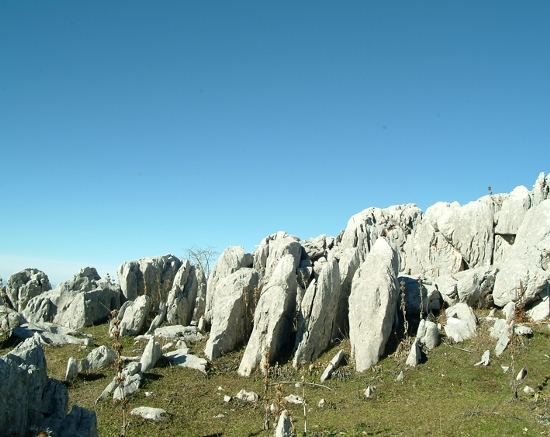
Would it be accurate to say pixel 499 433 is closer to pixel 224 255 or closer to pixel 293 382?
pixel 293 382

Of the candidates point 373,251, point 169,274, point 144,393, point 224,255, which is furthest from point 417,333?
point 169,274

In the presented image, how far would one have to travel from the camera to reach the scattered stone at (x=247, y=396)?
57.9 ft

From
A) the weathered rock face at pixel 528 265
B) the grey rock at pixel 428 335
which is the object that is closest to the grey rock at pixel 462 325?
the grey rock at pixel 428 335

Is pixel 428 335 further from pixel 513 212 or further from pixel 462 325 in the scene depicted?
pixel 513 212

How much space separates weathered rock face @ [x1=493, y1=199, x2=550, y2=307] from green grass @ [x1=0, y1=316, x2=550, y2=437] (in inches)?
106

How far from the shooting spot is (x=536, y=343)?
19453 millimetres

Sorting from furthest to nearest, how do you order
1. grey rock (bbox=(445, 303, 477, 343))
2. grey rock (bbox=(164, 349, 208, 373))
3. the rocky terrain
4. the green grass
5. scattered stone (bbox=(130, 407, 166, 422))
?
grey rock (bbox=(164, 349, 208, 373))
grey rock (bbox=(445, 303, 477, 343))
the rocky terrain
scattered stone (bbox=(130, 407, 166, 422))
the green grass

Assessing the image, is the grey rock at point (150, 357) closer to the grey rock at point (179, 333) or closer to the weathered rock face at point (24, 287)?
the grey rock at point (179, 333)

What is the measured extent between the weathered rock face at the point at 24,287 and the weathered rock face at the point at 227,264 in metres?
16.2

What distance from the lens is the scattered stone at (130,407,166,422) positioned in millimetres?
15269

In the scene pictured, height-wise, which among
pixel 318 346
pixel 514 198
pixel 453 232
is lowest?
pixel 318 346

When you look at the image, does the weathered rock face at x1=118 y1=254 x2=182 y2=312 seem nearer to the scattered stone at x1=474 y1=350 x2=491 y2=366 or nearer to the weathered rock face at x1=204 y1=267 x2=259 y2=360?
the weathered rock face at x1=204 y1=267 x2=259 y2=360

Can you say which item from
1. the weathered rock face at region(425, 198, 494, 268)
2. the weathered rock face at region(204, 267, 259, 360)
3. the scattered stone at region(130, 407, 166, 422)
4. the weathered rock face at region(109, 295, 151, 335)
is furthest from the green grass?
the weathered rock face at region(425, 198, 494, 268)

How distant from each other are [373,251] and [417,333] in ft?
15.2
